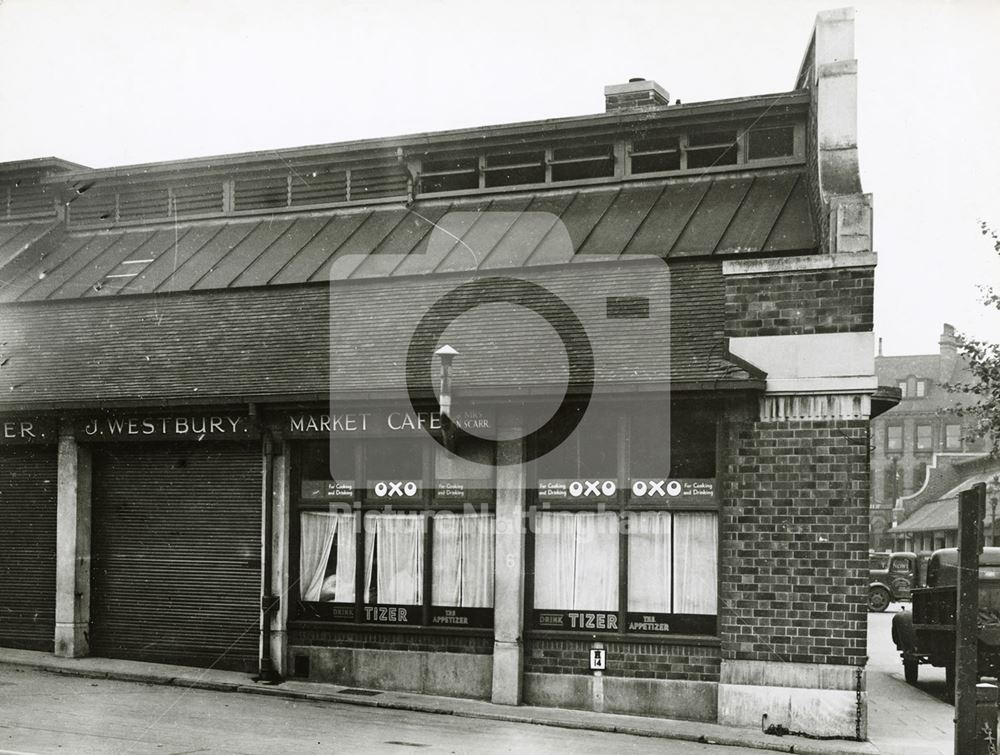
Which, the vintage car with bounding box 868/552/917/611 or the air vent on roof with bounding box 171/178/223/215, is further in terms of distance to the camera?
the vintage car with bounding box 868/552/917/611

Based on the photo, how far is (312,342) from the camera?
48.5 feet

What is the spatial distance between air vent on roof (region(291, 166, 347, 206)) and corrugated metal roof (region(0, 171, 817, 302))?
351mm

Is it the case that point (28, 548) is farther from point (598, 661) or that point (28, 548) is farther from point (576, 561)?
point (598, 661)

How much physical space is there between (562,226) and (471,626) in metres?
5.62

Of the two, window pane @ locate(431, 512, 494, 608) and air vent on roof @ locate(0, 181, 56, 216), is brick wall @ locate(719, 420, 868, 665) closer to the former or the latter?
window pane @ locate(431, 512, 494, 608)

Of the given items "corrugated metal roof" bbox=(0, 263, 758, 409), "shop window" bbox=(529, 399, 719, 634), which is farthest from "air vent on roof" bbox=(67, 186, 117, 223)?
"shop window" bbox=(529, 399, 719, 634)

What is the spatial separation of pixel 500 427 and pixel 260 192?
712 cm

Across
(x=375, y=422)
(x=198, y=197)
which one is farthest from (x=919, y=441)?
(x=375, y=422)

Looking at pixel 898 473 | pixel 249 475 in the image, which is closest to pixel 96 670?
pixel 249 475

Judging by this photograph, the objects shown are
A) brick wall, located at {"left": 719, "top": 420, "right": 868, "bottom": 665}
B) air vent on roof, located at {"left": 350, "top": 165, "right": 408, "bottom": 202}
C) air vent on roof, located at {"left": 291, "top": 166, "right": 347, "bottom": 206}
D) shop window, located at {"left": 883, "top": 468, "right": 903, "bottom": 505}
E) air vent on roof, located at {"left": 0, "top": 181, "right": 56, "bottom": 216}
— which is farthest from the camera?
shop window, located at {"left": 883, "top": 468, "right": 903, "bottom": 505}

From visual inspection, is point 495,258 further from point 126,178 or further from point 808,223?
point 126,178

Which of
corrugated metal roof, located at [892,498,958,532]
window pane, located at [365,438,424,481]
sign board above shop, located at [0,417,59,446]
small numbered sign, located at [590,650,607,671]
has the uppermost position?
sign board above shop, located at [0,417,59,446]

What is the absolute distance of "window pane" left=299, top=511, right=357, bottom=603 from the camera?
564 inches

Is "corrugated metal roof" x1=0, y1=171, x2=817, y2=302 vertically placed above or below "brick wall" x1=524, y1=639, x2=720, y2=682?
above
